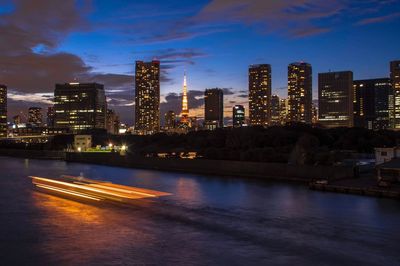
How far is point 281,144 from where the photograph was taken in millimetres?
58469

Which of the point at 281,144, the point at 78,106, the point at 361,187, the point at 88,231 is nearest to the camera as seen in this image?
the point at 88,231

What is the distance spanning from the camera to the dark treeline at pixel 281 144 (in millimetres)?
46847

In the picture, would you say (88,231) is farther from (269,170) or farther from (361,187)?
(269,170)

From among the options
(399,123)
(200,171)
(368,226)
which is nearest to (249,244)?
(368,226)

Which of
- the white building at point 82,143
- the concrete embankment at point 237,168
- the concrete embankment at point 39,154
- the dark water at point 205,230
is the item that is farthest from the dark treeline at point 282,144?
the dark water at point 205,230

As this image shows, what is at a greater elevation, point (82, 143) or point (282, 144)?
point (82, 143)

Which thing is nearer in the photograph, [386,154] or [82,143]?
[386,154]

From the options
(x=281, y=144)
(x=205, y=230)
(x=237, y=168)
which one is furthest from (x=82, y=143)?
(x=205, y=230)

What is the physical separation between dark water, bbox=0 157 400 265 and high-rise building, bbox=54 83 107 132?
140161mm

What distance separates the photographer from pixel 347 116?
15675cm

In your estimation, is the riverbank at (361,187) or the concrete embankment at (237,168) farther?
the concrete embankment at (237,168)

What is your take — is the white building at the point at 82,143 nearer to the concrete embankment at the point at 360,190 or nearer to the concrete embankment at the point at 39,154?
the concrete embankment at the point at 39,154

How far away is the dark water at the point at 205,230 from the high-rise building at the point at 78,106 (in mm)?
140161

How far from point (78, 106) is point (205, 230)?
157 meters
